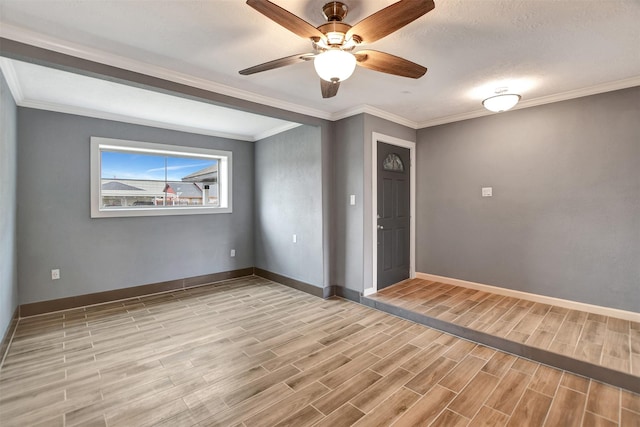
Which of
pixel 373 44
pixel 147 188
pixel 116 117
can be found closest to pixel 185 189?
pixel 147 188

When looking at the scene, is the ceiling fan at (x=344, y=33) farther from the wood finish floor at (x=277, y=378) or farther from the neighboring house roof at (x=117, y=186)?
the neighboring house roof at (x=117, y=186)

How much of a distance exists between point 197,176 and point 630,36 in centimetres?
543

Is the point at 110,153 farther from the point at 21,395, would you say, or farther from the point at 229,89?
the point at 21,395

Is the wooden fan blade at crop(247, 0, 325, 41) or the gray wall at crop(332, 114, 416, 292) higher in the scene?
the wooden fan blade at crop(247, 0, 325, 41)

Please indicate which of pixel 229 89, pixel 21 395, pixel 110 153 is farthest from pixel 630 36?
pixel 110 153

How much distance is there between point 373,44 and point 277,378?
2792 mm

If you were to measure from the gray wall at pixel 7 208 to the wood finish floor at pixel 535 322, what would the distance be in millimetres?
3967

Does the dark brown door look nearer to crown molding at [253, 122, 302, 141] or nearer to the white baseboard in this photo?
the white baseboard

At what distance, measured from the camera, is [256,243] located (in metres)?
5.61

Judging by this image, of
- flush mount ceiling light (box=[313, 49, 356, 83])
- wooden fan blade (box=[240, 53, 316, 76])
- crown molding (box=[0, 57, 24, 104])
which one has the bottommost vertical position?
flush mount ceiling light (box=[313, 49, 356, 83])

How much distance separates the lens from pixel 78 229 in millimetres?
3900

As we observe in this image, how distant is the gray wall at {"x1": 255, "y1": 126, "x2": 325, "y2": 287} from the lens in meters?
4.35

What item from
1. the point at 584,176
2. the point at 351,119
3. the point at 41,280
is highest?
the point at 351,119

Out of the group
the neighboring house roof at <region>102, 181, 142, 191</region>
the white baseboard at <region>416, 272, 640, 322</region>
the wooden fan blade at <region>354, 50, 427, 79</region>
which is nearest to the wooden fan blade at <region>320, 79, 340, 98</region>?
the wooden fan blade at <region>354, 50, 427, 79</region>
